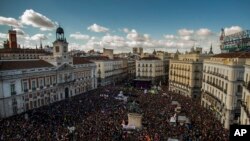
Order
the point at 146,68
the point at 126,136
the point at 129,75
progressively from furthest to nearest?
1. the point at 129,75
2. the point at 146,68
3. the point at 126,136

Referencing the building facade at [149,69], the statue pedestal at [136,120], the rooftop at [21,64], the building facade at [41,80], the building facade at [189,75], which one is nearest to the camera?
the statue pedestal at [136,120]

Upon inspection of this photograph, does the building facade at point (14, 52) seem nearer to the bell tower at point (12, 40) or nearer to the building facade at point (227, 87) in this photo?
the bell tower at point (12, 40)

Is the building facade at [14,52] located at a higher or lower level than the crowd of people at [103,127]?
higher

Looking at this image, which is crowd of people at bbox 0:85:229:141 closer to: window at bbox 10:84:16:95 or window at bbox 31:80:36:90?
window at bbox 10:84:16:95

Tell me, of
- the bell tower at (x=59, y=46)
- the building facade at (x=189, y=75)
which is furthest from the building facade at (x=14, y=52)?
the building facade at (x=189, y=75)

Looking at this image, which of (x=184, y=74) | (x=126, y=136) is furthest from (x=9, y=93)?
(x=184, y=74)

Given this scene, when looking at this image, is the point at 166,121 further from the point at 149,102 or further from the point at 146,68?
the point at 146,68
